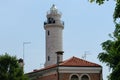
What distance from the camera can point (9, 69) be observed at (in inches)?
2094

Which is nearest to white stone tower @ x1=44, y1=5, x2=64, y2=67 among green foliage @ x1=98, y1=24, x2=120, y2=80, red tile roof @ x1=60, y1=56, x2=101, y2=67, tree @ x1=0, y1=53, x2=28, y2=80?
red tile roof @ x1=60, y1=56, x2=101, y2=67

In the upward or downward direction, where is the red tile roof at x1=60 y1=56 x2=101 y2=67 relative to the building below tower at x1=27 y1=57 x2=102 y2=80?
upward

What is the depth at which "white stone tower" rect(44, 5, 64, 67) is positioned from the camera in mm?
85500

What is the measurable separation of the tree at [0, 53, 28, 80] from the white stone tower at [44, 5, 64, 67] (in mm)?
31046

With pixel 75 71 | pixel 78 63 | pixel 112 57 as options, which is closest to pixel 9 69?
pixel 75 71

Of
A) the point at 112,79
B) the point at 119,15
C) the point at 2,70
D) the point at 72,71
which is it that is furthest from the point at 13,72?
the point at 119,15

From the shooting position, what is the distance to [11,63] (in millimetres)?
53781

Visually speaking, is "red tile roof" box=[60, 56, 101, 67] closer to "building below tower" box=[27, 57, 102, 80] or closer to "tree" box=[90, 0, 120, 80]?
"building below tower" box=[27, 57, 102, 80]

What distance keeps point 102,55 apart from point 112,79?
1051 centimetres

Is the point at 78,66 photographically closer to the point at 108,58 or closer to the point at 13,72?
the point at 13,72

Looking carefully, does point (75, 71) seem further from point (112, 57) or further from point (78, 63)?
point (112, 57)

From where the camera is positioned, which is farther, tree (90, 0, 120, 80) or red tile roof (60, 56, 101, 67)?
red tile roof (60, 56, 101, 67)

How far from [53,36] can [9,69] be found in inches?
1331

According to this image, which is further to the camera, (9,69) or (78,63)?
(78,63)
